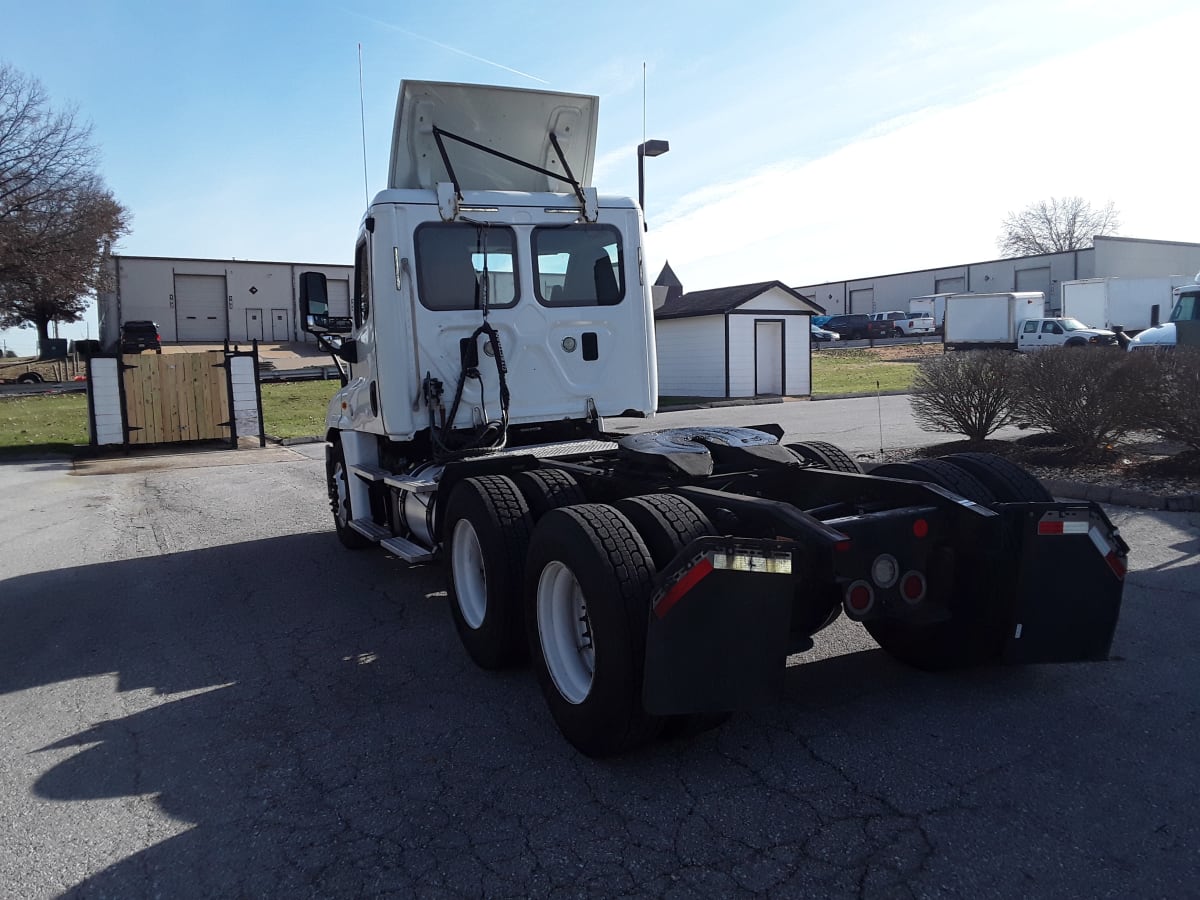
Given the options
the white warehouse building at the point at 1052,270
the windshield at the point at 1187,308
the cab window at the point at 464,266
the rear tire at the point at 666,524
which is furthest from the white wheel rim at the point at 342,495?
the white warehouse building at the point at 1052,270

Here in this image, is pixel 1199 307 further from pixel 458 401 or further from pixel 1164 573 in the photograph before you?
pixel 458 401

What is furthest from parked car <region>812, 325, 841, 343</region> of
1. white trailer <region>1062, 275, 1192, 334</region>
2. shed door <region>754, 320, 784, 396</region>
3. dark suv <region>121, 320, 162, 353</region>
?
dark suv <region>121, 320, 162, 353</region>

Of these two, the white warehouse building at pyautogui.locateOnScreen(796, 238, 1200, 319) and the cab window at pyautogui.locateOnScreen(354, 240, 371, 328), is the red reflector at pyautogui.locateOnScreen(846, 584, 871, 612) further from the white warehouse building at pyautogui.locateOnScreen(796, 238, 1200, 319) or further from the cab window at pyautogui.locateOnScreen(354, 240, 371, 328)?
the white warehouse building at pyautogui.locateOnScreen(796, 238, 1200, 319)

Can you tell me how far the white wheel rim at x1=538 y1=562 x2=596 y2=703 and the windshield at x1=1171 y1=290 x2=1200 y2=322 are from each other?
19.2 meters

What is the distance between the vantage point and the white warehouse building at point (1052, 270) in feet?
189

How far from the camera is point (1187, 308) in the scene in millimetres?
19203

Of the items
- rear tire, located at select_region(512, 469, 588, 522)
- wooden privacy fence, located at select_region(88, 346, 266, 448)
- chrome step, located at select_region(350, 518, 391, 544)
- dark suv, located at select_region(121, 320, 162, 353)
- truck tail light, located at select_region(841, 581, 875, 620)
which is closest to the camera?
truck tail light, located at select_region(841, 581, 875, 620)

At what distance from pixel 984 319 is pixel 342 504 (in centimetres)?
4309

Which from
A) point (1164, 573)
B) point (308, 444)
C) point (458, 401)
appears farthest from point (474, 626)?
point (308, 444)

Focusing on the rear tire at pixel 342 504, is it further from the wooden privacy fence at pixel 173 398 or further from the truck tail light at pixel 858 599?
the wooden privacy fence at pixel 173 398

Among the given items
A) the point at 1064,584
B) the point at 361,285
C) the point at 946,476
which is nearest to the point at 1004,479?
the point at 946,476

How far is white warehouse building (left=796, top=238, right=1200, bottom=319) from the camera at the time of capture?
57.6 m

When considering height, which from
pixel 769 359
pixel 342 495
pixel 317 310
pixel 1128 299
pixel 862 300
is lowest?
pixel 342 495

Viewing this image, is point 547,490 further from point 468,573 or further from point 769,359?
point 769,359
